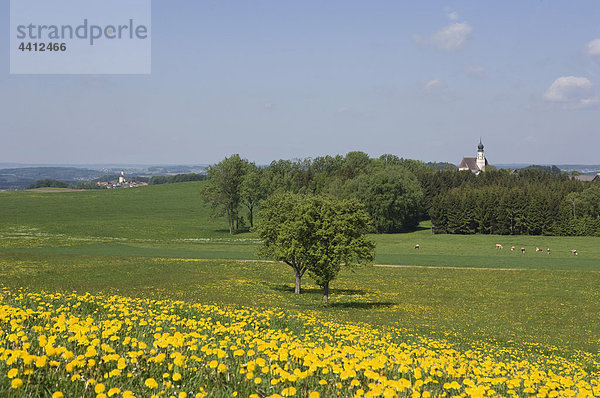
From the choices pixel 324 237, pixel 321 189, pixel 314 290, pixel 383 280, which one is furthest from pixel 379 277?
pixel 321 189

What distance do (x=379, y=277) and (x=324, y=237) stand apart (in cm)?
2066

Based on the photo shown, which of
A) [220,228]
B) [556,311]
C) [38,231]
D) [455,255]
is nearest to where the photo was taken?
[556,311]

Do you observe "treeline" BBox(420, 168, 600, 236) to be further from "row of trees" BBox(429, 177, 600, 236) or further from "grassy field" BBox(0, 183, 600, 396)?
"grassy field" BBox(0, 183, 600, 396)

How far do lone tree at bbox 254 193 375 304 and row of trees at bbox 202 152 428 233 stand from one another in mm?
52611

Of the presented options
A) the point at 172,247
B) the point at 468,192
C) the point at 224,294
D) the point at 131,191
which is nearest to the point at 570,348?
the point at 224,294

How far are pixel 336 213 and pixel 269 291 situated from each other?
9.86 m

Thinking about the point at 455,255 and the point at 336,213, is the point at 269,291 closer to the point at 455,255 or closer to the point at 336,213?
the point at 336,213

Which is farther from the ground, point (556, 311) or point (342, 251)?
point (342, 251)

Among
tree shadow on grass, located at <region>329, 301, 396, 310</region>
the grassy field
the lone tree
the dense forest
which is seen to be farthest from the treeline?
the lone tree

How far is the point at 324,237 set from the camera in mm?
36125

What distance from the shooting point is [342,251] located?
116 feet

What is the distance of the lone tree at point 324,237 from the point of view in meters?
35.6

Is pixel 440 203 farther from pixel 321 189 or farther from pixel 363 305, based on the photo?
pixel 363 305

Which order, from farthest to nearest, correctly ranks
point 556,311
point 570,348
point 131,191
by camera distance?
1. point 131,191
2. point 556,311
3. point 570,348
